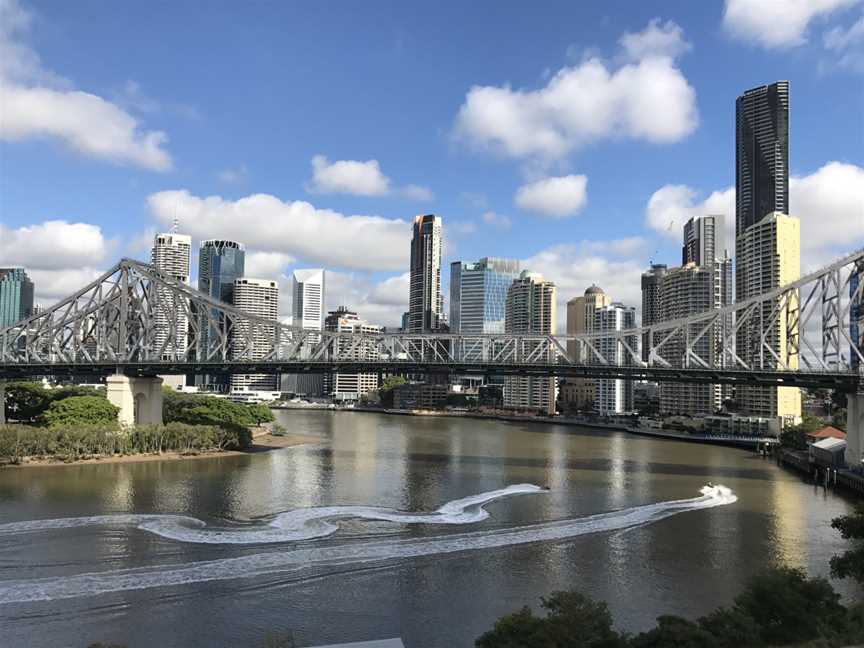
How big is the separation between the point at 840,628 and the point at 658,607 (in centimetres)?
661

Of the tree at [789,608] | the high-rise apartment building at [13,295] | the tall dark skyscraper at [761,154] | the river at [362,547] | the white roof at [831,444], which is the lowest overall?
the river at [362,547]

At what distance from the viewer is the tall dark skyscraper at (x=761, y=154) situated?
171 meters

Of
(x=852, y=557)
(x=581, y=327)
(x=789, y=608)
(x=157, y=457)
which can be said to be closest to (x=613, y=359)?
(x=581, y=327)

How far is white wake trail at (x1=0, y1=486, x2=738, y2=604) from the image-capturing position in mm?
19547

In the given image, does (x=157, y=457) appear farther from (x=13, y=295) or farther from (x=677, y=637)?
(x=13, y=295)

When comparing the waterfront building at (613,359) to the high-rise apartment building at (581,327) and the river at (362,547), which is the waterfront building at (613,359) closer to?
the high-rise apartment building at (581,327)

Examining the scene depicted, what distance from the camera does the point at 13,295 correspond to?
184m

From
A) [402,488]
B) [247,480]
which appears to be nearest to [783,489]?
[402,488]

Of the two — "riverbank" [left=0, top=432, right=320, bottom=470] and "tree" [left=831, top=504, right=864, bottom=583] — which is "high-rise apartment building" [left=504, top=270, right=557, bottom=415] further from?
"tree" [left=831, top=504, right=864, bottom=583]

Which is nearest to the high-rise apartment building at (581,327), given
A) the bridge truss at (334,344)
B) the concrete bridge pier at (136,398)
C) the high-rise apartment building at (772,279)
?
the high-rise apartment building at (772,279)

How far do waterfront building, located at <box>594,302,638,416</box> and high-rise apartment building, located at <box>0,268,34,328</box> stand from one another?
479 ft

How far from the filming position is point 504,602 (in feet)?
63.0

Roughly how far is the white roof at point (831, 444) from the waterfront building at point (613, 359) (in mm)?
64476

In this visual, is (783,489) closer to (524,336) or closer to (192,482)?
(524,336)
